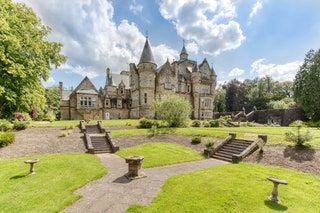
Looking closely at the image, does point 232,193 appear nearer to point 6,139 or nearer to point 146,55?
point 6,139

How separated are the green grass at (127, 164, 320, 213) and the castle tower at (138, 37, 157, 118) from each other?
118ft

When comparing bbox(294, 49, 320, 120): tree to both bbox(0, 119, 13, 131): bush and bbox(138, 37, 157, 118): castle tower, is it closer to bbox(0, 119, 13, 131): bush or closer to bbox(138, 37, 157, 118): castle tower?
bbox(138, 37, 157, 118): castle tower

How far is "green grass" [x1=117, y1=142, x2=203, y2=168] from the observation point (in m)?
16.1

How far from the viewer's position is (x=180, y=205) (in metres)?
8.77

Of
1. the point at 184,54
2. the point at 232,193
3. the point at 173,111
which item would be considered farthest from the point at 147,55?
the point at 232,193

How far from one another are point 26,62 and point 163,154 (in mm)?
14108

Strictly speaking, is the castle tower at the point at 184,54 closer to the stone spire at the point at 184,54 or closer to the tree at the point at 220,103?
the stone spire at the point at 184,54

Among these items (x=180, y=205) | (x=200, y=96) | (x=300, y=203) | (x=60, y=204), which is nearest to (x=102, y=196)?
(x=60, y=204)

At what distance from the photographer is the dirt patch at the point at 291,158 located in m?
14.1

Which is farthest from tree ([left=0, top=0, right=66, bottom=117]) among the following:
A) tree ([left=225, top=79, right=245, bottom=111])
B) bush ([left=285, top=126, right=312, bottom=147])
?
tree ([left=225, top=79, right=245, bottom=111])

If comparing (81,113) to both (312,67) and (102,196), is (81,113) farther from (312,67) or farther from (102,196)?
(312,67)

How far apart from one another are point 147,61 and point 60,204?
136 ft

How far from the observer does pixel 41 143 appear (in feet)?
69.8

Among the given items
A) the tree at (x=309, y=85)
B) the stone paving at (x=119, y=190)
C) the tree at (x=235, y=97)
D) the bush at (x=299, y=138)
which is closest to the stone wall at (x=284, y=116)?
the tree at (x=309, y=85)
